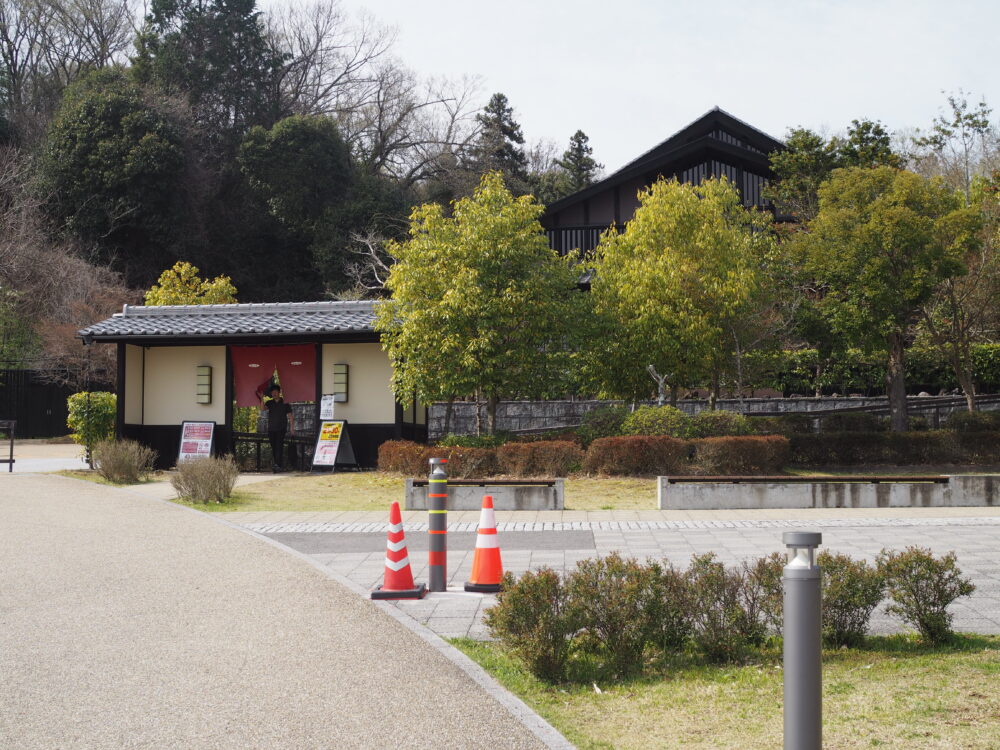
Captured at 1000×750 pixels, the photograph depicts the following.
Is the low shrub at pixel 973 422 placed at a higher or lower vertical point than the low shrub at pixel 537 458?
higher

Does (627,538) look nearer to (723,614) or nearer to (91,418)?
(723,614)

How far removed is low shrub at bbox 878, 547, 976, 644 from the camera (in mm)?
6098

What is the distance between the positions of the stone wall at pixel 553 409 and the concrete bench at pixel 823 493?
37.7ft

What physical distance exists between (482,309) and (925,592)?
544 inches

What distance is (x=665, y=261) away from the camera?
21.3m

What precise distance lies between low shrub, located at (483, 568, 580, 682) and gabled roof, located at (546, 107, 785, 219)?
1131 inches

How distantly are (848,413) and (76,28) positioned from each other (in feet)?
136

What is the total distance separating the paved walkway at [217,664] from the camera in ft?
15.6

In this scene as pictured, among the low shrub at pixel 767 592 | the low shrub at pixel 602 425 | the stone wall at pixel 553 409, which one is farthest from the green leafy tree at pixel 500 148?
the low shrub at pixel 767 592

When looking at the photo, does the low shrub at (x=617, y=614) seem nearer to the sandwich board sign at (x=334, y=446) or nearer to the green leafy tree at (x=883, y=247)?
the sandwich board sign at (x=334, y=446)

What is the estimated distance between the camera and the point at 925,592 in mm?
6148

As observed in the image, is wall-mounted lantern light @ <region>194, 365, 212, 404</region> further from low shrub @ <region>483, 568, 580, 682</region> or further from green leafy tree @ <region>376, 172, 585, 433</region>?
low shrub @ <region>483, 568, 580, 682</region>

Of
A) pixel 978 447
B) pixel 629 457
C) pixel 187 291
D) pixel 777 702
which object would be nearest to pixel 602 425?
pixel 629 457

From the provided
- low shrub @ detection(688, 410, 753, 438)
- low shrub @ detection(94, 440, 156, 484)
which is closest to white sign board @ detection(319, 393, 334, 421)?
low shrub @ detection(94, 440, 156, 484)
